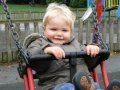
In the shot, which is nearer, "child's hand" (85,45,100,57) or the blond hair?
"child's hand" (85,45,100,57)

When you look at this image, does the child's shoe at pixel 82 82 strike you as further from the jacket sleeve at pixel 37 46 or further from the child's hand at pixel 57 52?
the jacket sleeve at pixel 37 46

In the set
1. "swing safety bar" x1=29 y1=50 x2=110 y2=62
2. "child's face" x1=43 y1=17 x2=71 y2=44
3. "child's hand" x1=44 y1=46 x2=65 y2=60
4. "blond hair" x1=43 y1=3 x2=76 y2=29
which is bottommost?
"swing safety bar" x1=29 y1=50 x2=110 y2=62

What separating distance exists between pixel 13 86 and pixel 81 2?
2767 centimetres

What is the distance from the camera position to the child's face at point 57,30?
10.2 feet

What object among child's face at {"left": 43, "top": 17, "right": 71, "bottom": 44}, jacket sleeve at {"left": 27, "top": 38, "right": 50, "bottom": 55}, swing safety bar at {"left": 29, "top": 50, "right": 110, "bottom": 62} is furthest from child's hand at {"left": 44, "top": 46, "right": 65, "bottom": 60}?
child's face at {"left": 43, "top": 17, "right": 71, "bottom": 44}

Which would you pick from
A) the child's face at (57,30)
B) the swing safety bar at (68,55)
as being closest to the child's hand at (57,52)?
the swing safety bar at (68,55)

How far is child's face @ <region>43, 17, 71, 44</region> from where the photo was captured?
3.10 m

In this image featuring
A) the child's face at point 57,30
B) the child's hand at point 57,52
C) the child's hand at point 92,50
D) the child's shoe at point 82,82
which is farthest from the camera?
the child's face at point 57,30

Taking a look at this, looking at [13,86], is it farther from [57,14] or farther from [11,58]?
[57,14]

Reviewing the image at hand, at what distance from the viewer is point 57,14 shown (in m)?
3.12

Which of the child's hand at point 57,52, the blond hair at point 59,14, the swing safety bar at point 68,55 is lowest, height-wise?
the swing safety bar at point 68,55

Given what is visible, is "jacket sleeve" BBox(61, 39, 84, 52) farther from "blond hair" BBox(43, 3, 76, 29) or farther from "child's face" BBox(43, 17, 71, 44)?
"blond hair" BBox(43, 3, 76, 29)

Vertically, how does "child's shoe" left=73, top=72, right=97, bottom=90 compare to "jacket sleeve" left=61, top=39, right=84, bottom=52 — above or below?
below

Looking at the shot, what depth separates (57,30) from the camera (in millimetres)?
3111
